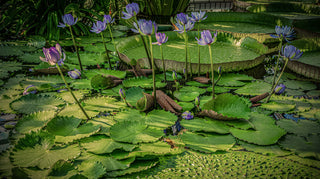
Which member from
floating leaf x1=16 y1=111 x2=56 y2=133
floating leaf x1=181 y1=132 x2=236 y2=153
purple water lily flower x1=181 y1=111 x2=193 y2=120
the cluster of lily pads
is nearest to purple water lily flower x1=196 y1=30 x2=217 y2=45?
the cluster of lily pads

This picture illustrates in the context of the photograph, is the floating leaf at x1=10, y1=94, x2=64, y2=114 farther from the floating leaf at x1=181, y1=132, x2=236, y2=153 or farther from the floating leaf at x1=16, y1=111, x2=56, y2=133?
the floating leaf at x1=181, y1=132, x2=236, y2=153

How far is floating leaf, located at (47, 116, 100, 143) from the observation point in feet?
3.85

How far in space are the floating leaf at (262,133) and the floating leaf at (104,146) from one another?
594 millimetres

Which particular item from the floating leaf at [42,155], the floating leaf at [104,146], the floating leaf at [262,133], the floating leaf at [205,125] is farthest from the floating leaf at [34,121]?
the floating leaf at [262,133]

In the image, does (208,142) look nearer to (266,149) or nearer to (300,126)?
(266,149)

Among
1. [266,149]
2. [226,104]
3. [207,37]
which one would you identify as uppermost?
[207,37]

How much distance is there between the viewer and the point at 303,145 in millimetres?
1095

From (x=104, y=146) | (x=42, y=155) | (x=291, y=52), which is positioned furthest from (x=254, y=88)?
(x=42, y=155)

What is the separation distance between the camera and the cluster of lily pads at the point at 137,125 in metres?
1.02

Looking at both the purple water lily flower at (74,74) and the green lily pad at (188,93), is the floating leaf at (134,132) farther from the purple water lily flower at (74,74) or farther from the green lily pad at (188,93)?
the purple water lily flower at (74,74)

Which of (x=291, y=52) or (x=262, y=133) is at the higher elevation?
(x=291, y=52)

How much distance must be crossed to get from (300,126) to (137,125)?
94 centimetres

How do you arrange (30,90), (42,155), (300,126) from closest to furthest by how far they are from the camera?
(42,155) → (300,126) → (30,90)

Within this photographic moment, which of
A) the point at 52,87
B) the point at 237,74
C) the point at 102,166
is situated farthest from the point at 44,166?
the point at 237,74
